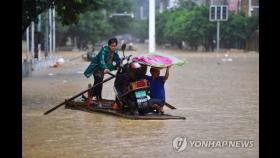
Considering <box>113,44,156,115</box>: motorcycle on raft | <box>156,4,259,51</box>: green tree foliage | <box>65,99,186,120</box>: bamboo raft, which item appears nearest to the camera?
<box>65,99,186,120</box>: bamboo raft

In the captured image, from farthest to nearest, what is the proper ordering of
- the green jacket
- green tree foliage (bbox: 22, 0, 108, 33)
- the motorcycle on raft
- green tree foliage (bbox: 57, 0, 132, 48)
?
1. green tree foliage (bbox: 57, 0, 132, 48)
2. green tree foliage (bbox: 22, 0, 108, 33)
3. the green jacket
4. the motorcycle on raft

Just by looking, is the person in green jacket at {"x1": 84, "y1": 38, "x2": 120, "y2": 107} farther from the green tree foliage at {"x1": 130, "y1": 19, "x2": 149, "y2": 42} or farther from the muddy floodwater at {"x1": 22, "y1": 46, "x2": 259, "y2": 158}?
the green tree foliage at {"x1": 130, "y1": 19, "x2": 149, "y2": 42}

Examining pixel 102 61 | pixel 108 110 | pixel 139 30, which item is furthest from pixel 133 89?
pixel 139 30

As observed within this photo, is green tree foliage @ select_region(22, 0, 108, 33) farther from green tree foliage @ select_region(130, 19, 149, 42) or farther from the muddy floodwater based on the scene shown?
green tree foliage @ select_region(130, 19, 149, 42)

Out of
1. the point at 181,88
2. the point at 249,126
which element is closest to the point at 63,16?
the point at 181,88

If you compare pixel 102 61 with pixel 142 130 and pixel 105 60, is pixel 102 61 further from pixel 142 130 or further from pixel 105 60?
pixel 142 130

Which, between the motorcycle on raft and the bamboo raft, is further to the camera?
the motorcycle on raft

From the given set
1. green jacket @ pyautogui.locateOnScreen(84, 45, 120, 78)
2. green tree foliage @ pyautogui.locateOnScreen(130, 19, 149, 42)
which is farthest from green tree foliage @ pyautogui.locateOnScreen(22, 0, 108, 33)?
green tree foliage @ pyautogui.locateOnScreen(130, 19, 149, 42)

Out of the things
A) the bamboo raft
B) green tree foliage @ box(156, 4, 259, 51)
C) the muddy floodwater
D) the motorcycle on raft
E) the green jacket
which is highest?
green tree foliage @ box(156, 4, 259, 51)

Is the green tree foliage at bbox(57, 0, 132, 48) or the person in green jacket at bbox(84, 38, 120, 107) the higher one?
the green tree foliage at bbox(57, 0, 132, 48)

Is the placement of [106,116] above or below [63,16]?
below
